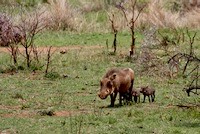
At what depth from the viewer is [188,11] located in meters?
34.9

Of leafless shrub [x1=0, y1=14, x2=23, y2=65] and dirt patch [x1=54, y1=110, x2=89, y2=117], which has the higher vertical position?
leafless shrub [x1=0, y1=14, x2=23, y2=65]

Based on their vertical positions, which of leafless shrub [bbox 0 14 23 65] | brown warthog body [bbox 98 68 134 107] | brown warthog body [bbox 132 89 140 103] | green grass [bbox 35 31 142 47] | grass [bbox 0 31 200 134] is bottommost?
grass [bbox 0 31 200 134]

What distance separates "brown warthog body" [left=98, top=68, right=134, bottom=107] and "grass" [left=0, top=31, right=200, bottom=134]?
0.33 metres

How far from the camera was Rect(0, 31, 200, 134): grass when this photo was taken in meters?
12.2

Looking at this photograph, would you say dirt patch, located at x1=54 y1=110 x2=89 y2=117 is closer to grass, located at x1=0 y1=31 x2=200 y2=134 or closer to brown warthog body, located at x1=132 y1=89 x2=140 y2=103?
grass, located at x1=0 y1=31 x2=200 y2=134

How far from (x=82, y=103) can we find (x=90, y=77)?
163 inches

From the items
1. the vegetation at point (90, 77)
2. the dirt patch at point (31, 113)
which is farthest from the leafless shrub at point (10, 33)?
the dirt patch at point (31, 113)

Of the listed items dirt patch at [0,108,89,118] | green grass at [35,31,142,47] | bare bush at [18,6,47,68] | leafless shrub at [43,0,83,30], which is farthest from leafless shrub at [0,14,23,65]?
dirt patch at [0,108,89,118]

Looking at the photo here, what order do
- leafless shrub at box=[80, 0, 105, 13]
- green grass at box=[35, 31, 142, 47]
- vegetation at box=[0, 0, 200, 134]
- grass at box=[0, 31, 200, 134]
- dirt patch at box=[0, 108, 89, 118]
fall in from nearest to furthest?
1. grass at box=[0, 31, 200, 134]
2. vegetation at box=[0, 0, 200, 134]
3. dirt patch at box=[0, 108, 89, 118]
4. green grass at box=[35, 31, 142, 47]
5. leafless shrub at box=[80, 0, 105, 13]

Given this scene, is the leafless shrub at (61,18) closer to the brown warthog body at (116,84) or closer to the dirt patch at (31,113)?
the brown warthog body at (116,84)

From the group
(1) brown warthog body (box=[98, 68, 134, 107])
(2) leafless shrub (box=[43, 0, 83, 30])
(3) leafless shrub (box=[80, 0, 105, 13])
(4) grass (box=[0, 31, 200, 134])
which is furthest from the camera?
(3) leafless shrub (box=[80, 0, 105, 13])

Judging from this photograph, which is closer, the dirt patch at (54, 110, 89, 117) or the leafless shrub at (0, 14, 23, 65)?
the dirt patch at (54, 110, 89, 117)

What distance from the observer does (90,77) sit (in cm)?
1919

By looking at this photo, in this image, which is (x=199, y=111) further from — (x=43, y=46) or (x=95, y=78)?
(x=43, y=46)
